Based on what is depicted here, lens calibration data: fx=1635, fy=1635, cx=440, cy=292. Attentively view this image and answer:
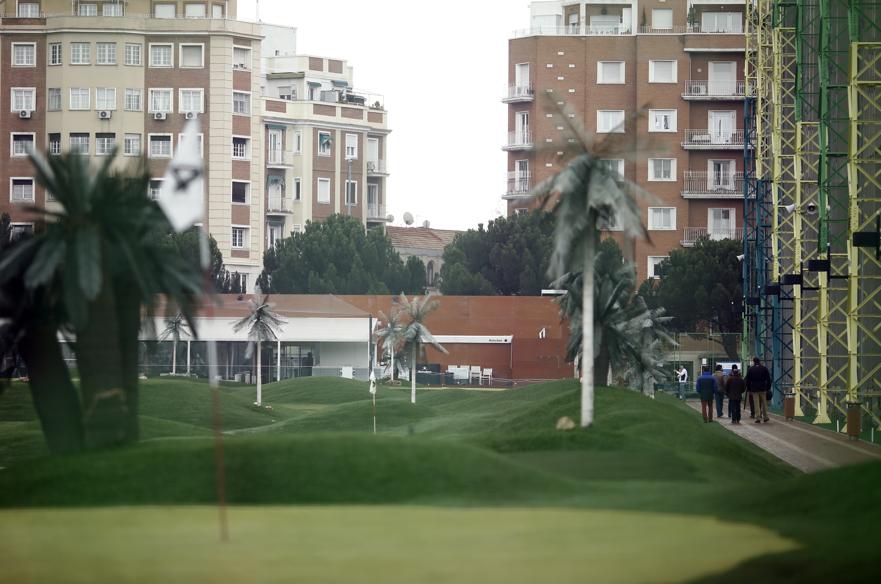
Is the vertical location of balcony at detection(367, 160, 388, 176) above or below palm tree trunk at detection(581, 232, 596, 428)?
above

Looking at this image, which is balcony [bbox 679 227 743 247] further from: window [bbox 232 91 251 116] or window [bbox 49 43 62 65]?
window [bbox 49 43 62 65]

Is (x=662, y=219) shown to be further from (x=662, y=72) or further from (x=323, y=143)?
(x=323, y=143)

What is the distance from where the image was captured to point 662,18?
127875 millimetres

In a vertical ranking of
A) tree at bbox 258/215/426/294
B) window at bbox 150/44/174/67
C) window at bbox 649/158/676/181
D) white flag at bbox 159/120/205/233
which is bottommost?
white flag at bbox 159/120/205/233

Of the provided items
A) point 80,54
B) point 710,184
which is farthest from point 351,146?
point 710,184

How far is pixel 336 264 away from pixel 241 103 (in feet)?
56.6

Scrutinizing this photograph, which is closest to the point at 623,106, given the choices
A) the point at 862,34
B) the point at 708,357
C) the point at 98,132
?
the point at 708,357

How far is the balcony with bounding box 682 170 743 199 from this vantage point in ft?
404

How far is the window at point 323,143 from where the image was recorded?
149 m

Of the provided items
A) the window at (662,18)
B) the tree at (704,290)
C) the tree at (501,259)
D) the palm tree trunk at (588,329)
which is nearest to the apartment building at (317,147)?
the tree at (501,259)

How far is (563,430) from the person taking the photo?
36562mm

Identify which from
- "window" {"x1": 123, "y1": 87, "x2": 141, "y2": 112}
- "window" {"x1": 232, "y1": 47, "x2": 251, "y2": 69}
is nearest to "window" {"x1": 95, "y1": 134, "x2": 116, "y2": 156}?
"window" {"x1": 123, "y1": 87, "x2": 141, "y2": 112}

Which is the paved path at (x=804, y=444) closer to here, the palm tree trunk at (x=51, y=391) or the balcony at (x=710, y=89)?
the palm tree trunk at (x=51, y=391)

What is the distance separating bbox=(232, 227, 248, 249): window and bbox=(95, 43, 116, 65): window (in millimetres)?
16632
